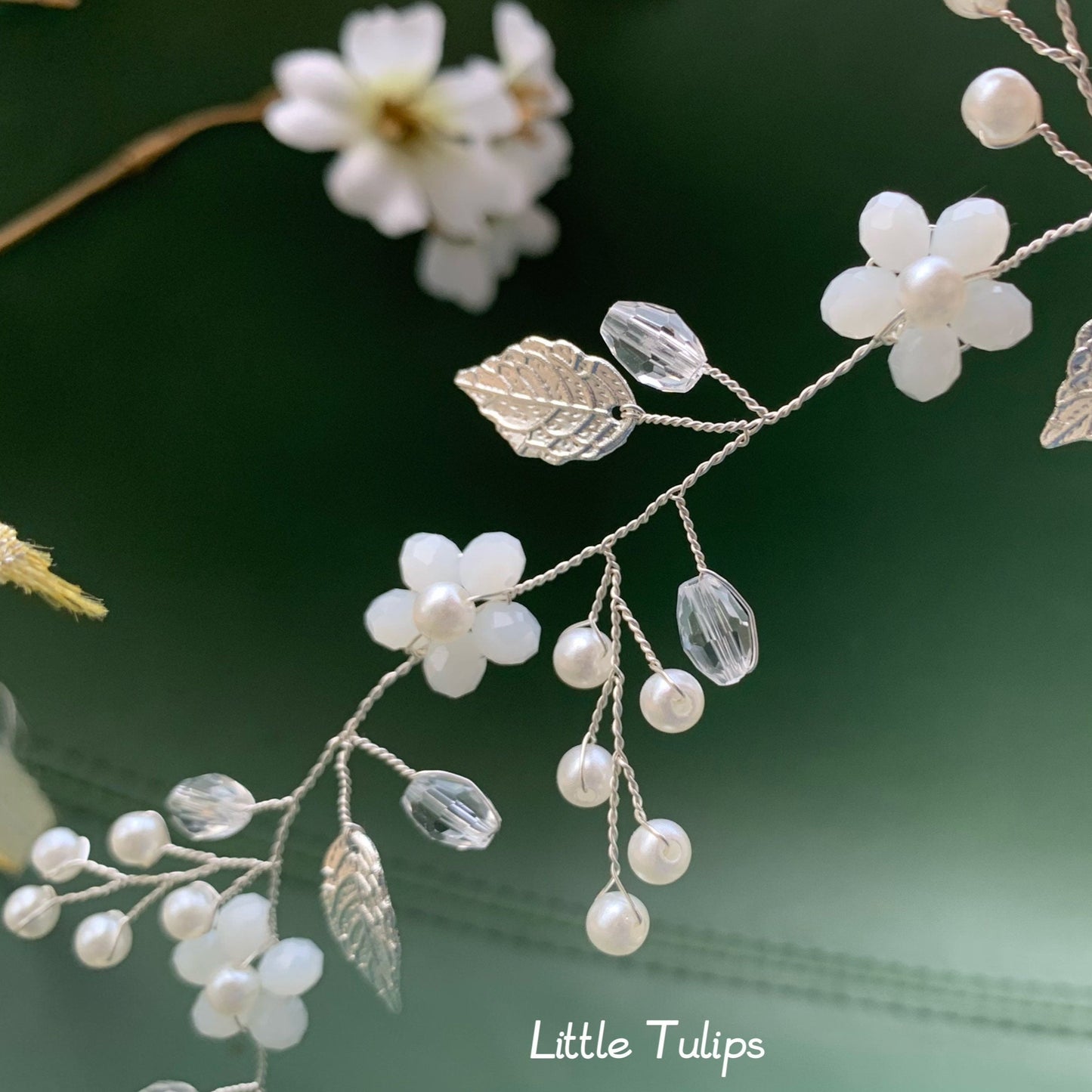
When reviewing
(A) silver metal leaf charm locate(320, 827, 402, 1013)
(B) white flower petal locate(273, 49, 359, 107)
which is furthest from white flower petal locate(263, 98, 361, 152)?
(A) silver metal leaf charm locate(320, 827, 402, 1013)

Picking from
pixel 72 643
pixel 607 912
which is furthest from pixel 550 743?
pixel 72 643

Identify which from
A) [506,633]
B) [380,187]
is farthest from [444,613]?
[380,187]

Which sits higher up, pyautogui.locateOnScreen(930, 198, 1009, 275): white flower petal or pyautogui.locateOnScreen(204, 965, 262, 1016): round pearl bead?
pyautogui.locateOnScreen(930, 198, 1009, 275): white flower petal

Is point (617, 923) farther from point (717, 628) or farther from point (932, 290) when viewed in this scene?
point (932, 290)

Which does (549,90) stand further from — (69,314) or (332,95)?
(69,314)

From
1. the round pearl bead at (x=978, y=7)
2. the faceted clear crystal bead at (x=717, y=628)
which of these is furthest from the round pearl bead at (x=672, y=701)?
the round pearl bead at (x=978, y=7)

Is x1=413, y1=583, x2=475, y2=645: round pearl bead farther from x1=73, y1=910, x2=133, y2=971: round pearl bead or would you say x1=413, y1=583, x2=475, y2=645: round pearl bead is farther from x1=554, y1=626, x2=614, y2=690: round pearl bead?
x1=73, y1=910, x2=133, y2=971: round pearl bead
